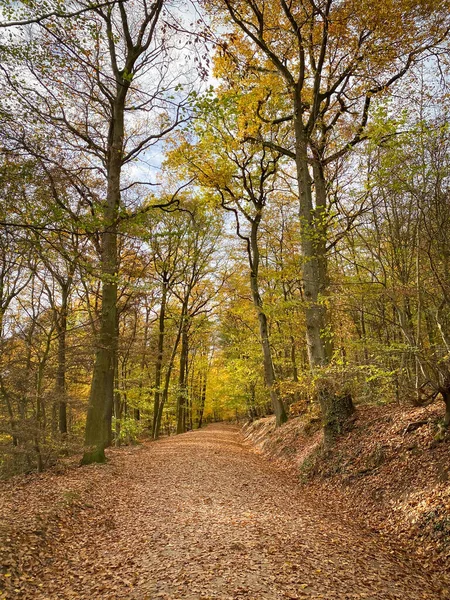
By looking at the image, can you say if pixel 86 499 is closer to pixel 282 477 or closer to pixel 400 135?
pixel 282 477

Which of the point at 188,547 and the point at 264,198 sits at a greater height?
the point at 264,198

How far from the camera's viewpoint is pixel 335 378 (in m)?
8.95

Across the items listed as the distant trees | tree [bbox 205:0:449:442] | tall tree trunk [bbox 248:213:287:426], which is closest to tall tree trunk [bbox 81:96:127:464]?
the distant trees

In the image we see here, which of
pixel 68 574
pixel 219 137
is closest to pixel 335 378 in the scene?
pixel 68 574

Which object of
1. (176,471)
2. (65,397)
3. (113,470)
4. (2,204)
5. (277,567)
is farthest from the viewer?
(176,471)

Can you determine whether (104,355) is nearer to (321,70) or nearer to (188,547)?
(188,547)

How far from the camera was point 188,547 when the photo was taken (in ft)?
15.9

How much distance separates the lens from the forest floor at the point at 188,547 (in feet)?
12.7

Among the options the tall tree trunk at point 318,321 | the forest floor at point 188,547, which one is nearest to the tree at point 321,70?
the tall tree trunk at point 318,321

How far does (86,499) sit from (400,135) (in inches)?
391

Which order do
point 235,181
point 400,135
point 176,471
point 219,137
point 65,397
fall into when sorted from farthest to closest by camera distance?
point 235,181 → point 219,137 → point 176,471 → point 65,397 → point 400,135

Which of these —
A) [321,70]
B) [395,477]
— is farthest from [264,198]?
[395,477]

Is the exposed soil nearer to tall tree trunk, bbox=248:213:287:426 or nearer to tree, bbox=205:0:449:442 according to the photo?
tree, bbox=205:0:449:442

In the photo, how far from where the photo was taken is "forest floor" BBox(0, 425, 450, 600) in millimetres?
3859
